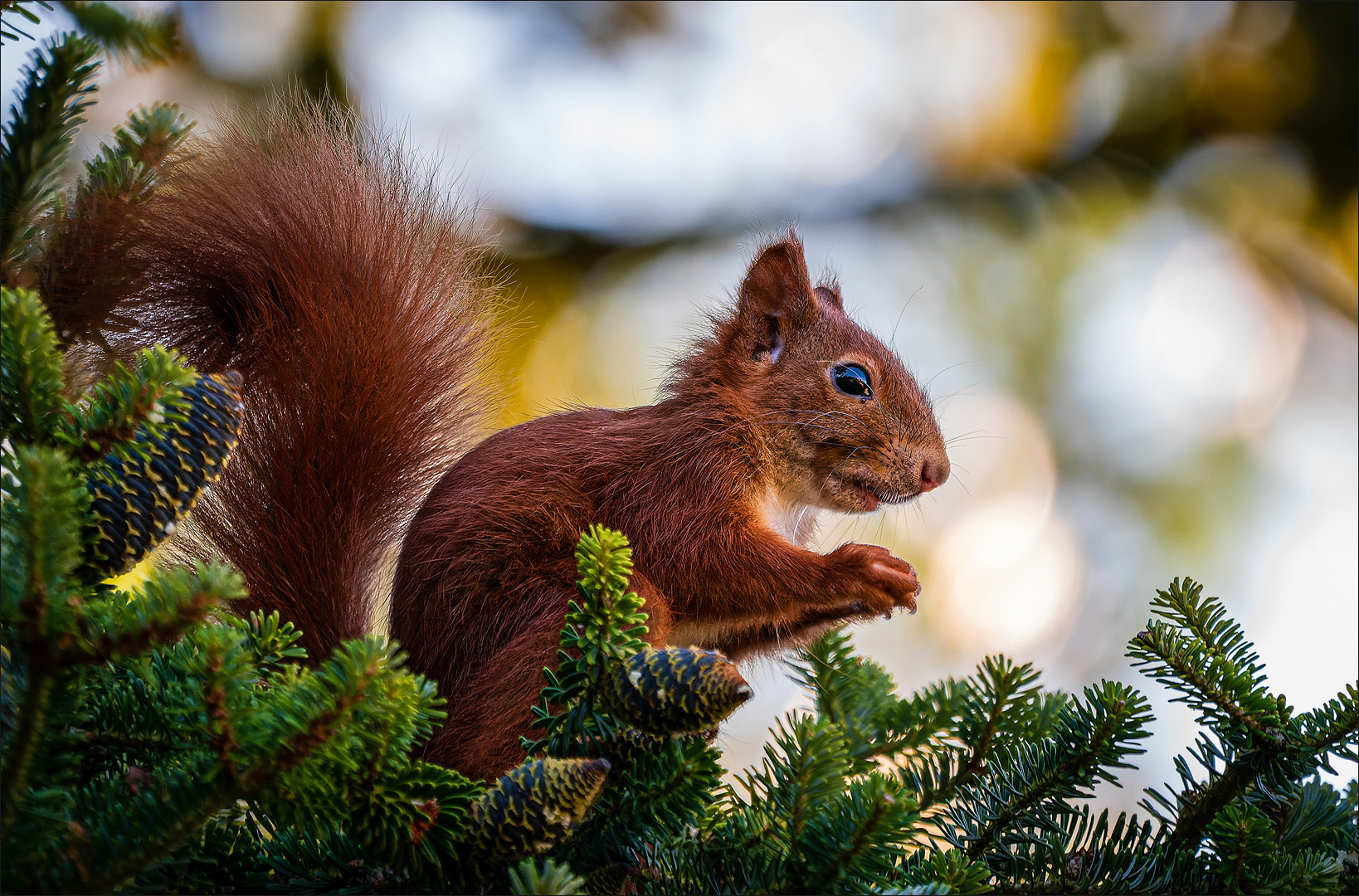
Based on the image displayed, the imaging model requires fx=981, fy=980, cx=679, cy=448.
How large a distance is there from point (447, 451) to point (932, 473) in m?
0.63

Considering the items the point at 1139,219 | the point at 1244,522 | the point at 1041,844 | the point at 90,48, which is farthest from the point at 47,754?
the point at 1139,219

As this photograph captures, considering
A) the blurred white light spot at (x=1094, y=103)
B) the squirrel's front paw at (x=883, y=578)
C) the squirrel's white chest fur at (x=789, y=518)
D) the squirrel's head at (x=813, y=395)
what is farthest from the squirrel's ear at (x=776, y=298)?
the blurred white light spot at (x=1094, y=103)

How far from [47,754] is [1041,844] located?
739 mm

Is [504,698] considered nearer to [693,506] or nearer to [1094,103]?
[693,506]

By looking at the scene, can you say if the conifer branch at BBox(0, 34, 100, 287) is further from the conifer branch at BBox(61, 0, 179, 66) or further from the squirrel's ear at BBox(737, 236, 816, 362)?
the squirrel's ear at BBox(737, 236, 816, 362)

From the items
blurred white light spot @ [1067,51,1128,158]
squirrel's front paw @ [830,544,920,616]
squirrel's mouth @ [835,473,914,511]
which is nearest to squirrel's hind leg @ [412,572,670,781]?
squirrel's front paw @ [830,544,920,616]

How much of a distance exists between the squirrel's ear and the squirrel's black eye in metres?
0.09

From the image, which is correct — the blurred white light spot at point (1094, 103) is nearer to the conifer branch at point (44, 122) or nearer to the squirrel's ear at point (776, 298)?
the squirrel's ear at point (776, 298)

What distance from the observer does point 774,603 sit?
1144mm

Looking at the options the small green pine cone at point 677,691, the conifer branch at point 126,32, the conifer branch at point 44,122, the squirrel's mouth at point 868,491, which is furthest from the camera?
the squirrel's mouth at point 868,491

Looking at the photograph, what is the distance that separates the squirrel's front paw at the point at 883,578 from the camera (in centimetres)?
114

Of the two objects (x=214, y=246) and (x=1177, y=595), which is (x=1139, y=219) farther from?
(x=214, y=246)

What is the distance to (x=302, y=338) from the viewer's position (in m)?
1.03

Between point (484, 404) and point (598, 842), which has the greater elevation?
point (484, 404)
